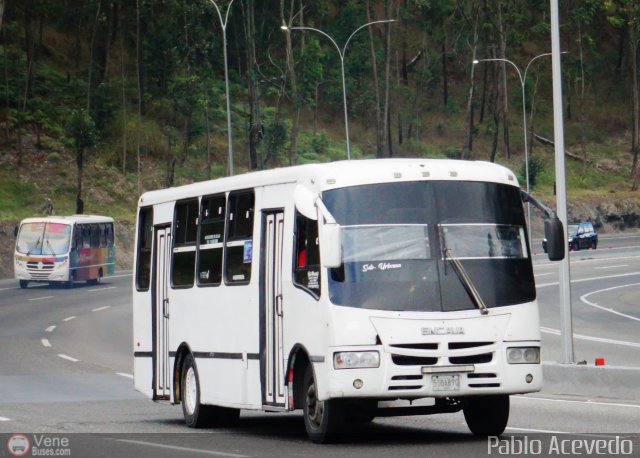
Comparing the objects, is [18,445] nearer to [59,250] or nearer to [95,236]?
[59,250]

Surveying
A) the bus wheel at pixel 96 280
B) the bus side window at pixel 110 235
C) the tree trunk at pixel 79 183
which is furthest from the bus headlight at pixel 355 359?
the tree trunk at pixel 79 183

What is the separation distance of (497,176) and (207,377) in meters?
4.28

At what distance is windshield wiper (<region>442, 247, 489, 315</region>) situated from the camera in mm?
13648

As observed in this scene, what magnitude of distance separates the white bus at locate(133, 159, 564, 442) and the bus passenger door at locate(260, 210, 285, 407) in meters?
0.02

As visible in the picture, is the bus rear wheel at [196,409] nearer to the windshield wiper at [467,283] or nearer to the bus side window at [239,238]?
the bus side window at [239,238]

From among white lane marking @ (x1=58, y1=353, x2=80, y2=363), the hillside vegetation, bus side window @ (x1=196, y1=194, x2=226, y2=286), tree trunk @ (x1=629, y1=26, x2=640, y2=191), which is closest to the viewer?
bus side window @ (x1=196, y1=194, x2=226, y2=286)

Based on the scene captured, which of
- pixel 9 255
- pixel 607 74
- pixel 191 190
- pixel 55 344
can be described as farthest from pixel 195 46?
pixel 191 190

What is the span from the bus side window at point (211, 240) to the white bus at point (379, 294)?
0.42 m

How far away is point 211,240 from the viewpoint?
55.1ft

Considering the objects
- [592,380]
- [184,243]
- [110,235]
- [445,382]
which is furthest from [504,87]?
[445,382]

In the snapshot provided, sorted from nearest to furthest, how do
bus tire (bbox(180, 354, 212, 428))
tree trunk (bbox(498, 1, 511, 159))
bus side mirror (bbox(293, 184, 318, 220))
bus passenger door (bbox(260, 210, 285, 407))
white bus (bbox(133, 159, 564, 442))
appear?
white bus (bbox(133, 159, 564, 442)) < bus side mirror (bbox(293, 184, 318, 220)) < bus passenger door (bbox(260, 210, 285, 407)) < bus tire (bbox(180, 354, 212, 428)) < tree trunk (bbox(498, 1, 511, 159))

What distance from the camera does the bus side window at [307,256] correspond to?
13953mm

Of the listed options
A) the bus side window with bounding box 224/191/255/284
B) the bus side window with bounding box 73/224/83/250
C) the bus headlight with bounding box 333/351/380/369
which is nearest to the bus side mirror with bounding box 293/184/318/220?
the bus headlight with bounding box 333/351/380/369

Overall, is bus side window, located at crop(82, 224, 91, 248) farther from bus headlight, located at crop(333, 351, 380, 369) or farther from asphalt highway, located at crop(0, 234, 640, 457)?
bus headlight, located at crop(333, 351, 380, 369)
